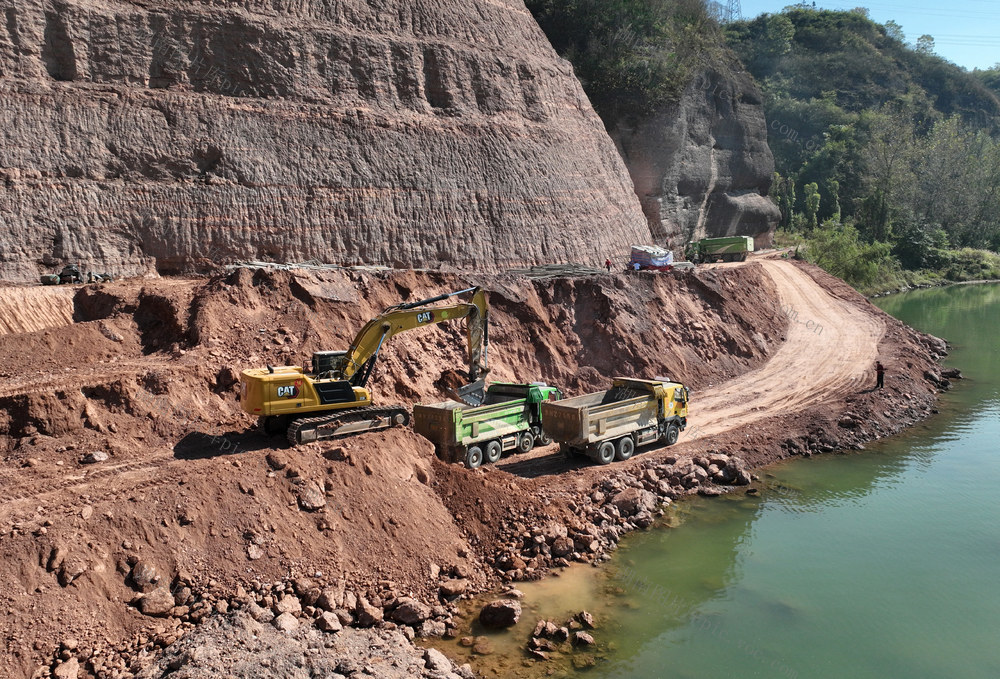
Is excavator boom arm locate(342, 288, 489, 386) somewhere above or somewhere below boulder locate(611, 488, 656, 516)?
above

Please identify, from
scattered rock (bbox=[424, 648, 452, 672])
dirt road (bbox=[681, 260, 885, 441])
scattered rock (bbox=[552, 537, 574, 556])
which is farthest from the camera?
dirt road (bbox=[681, 260, 885, 441])

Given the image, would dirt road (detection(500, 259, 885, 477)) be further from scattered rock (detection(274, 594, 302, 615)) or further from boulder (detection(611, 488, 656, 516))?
scattered rock (detection(274, 594, 302, 615))

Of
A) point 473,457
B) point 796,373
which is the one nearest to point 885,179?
point 796,373

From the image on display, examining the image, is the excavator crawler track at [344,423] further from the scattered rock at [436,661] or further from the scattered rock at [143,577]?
the scattered rock at [436,661]

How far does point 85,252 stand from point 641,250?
2106cm

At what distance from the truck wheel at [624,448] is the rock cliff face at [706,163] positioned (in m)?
27.4

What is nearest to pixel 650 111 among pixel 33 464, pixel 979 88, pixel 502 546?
pixel 502 546

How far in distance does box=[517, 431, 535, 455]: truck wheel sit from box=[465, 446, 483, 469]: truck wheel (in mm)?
1521

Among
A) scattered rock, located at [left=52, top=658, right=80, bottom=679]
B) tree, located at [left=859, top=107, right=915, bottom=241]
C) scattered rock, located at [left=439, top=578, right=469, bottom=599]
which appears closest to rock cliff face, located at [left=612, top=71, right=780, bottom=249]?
tree, located at [left=859, top=107, right=915, bottom=241]

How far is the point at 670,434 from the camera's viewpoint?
21625 millimetres

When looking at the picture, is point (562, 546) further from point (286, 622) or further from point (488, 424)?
point (286, 622)

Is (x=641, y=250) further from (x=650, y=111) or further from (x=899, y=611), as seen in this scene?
(x=899, y=611)

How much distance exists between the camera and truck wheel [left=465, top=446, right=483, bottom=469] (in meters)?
18.2

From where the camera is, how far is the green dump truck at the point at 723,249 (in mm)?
45850
